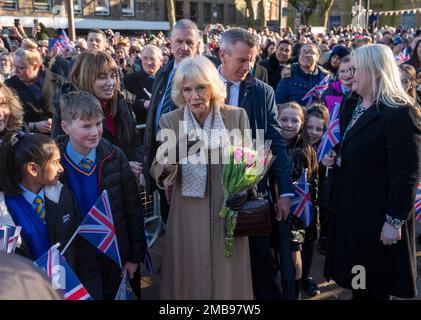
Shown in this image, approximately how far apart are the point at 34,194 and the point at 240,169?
1158 mm

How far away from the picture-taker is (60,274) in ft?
6.56

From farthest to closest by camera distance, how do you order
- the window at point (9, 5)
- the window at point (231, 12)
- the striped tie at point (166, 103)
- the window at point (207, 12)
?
the window at point (231, 12) → the window at point (207, 12) → the window at point (9, 5) → the striped tie at point (166, 103)

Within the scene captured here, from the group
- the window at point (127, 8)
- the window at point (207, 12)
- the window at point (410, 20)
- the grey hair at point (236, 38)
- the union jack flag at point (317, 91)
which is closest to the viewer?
the grey hair at point (236, 38)

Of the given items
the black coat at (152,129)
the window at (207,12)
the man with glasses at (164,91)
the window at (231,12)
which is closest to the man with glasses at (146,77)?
the man with glasses at (164,91)

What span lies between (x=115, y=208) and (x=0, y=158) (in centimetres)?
73

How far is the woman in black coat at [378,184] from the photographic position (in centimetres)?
235

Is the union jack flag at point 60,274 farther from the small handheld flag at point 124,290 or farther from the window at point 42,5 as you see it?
the window at point 42,5

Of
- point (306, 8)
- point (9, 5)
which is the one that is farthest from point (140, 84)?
point (306, 8)

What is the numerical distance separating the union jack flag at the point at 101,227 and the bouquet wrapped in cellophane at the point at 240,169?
2.21ft

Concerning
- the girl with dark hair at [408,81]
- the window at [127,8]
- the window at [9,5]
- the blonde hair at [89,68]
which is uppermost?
the window at [127,8]

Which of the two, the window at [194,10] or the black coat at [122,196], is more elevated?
the window at [194,10]

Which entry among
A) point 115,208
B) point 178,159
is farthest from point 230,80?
point 115,208

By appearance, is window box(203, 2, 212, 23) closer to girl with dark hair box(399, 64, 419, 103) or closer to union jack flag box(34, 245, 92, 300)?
girl with dark hair box(399, 64, 419, 103)

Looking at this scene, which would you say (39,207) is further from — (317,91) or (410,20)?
(410,20)
